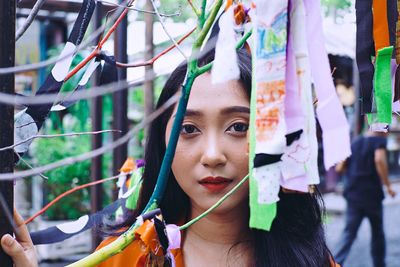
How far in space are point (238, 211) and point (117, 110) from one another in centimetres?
191

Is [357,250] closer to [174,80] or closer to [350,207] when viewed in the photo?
[350,207]

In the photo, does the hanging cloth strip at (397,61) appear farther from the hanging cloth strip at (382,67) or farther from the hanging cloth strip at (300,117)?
the hanging cloth strip at (300,117)

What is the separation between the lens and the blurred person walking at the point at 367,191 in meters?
5.49

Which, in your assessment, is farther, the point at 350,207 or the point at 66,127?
the point at 66,127

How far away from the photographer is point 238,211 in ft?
5.08

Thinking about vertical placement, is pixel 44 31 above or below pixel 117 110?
above

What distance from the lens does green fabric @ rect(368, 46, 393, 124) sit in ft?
3.51

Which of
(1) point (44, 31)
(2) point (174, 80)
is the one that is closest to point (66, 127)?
(1) point (44, 31)

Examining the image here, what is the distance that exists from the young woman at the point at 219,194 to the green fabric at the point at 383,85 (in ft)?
1.34

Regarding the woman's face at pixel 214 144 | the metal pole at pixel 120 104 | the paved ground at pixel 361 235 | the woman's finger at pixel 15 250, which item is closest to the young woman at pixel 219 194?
the woman's face at pixel 214 144

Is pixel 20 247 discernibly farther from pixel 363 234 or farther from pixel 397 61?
pixel 363 234

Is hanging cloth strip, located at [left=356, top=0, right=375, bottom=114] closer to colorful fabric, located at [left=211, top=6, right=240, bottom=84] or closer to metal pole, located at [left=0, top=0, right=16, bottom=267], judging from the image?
colorful fabric, located at [left=211, top=6, right=240, bottom=84]

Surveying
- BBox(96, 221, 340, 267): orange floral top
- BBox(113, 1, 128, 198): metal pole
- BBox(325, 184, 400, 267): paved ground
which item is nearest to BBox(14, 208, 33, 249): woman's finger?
BBox(96, 221, 340, 267): orange floral top

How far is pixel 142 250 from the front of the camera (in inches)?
48.1
